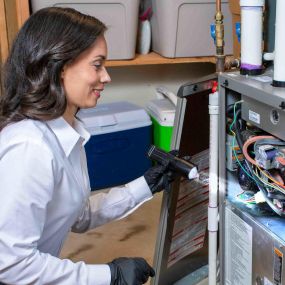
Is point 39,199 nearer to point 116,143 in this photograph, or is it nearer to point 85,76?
point 85,76

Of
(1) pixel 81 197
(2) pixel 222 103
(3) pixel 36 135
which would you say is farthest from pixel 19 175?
(2) pixel 222 103

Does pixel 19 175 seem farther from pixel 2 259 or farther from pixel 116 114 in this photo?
pixel 116 114

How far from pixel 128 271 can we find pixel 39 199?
32 cm

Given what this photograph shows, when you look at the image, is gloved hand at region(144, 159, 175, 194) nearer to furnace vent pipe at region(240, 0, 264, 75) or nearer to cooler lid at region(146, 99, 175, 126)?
furnace vent pipe at region(240, 0, 264, 75)

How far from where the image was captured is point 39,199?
3.36ft

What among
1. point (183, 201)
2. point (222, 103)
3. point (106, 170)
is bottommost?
point (106, 170)

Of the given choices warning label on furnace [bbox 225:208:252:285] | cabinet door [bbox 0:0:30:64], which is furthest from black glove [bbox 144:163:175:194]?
cabinet door [bbox 0:0:30:64]

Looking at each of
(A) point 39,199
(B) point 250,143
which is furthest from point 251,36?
(A) point 39,199

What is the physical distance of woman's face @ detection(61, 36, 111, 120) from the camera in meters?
1.09

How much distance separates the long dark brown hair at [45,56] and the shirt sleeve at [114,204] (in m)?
0.41

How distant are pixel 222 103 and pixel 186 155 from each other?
30 cm

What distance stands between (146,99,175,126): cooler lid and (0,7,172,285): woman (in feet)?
3.41

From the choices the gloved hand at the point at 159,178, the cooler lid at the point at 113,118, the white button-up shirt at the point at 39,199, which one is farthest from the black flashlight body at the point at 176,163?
the cooler lid at the point at 113,118

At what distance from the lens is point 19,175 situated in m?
1.00
